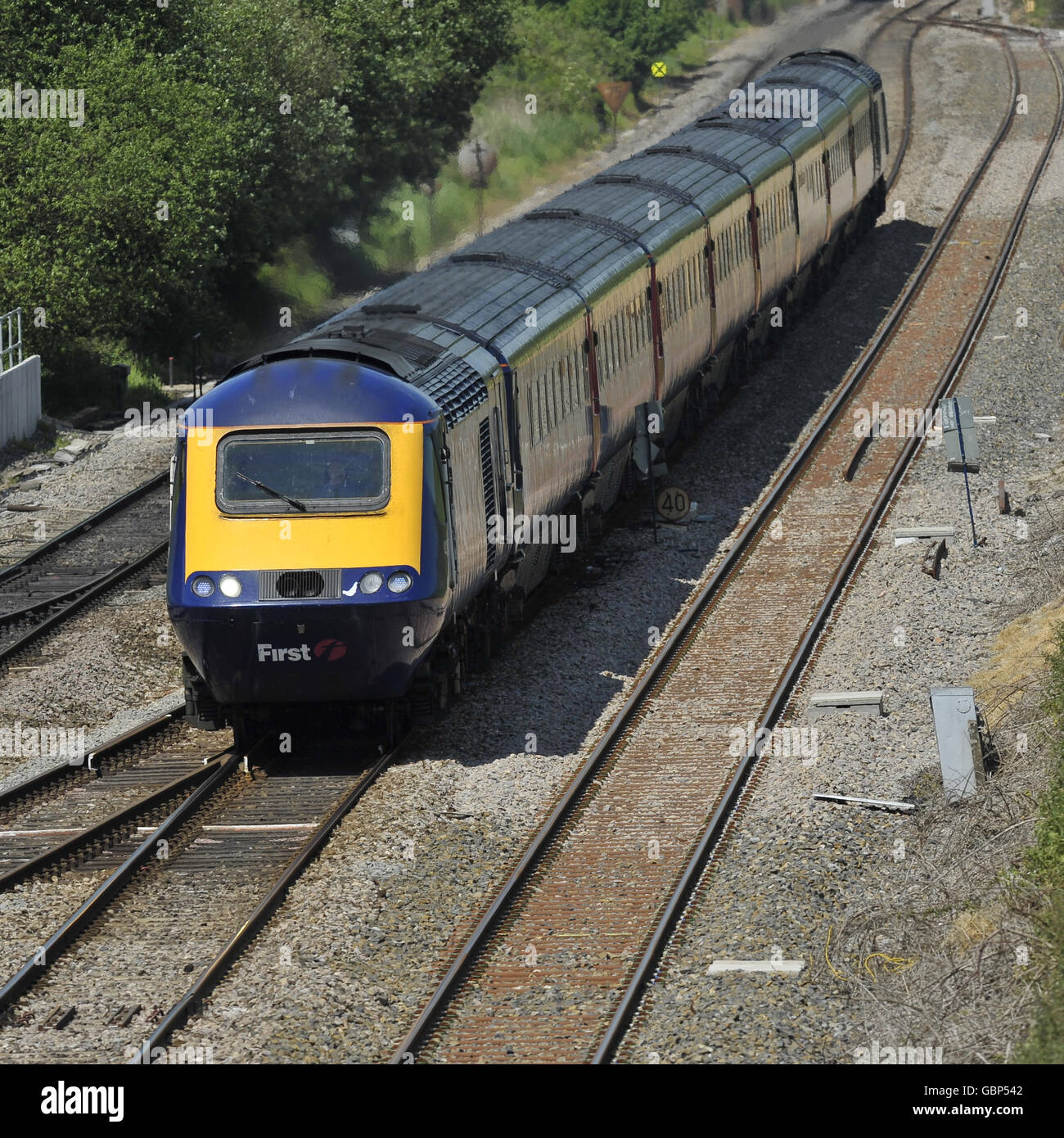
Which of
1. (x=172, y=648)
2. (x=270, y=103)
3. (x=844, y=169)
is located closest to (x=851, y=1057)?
(x=172, y=648)

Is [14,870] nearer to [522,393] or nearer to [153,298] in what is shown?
[522,393]

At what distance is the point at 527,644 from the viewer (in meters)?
19.5

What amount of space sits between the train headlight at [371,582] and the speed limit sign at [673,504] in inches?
367

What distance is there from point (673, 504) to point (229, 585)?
10.0 meters

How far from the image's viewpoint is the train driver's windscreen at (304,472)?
49.9ft

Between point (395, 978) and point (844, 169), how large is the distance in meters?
27.8

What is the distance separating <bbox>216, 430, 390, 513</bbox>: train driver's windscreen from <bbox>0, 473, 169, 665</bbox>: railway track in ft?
19.1

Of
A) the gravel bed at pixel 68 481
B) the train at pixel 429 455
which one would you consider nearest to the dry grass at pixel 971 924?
the train at pixel 429 455

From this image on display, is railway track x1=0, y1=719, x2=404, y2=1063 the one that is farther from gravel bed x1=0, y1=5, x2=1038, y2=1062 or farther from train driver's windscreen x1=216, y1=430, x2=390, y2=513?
train driver's windscreen x1=216, y1=430, x2=390, y2=513

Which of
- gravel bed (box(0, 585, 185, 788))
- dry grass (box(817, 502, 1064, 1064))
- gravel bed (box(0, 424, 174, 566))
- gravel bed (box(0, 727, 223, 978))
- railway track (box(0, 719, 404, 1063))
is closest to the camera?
dry grass (box(817, 502, 1064, 1064))

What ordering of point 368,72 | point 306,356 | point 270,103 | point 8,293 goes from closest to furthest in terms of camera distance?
point 306,356, point 8,293, point 270,103, point 368,72

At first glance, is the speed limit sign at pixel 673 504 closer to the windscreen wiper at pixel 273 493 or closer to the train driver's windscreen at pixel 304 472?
the train driver's windscreen at pixel 304 472

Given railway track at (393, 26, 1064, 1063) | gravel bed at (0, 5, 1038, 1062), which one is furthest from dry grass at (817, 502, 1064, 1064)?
railway track at (393, 26, 1064, 1063)

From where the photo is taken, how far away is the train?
15078 mm
